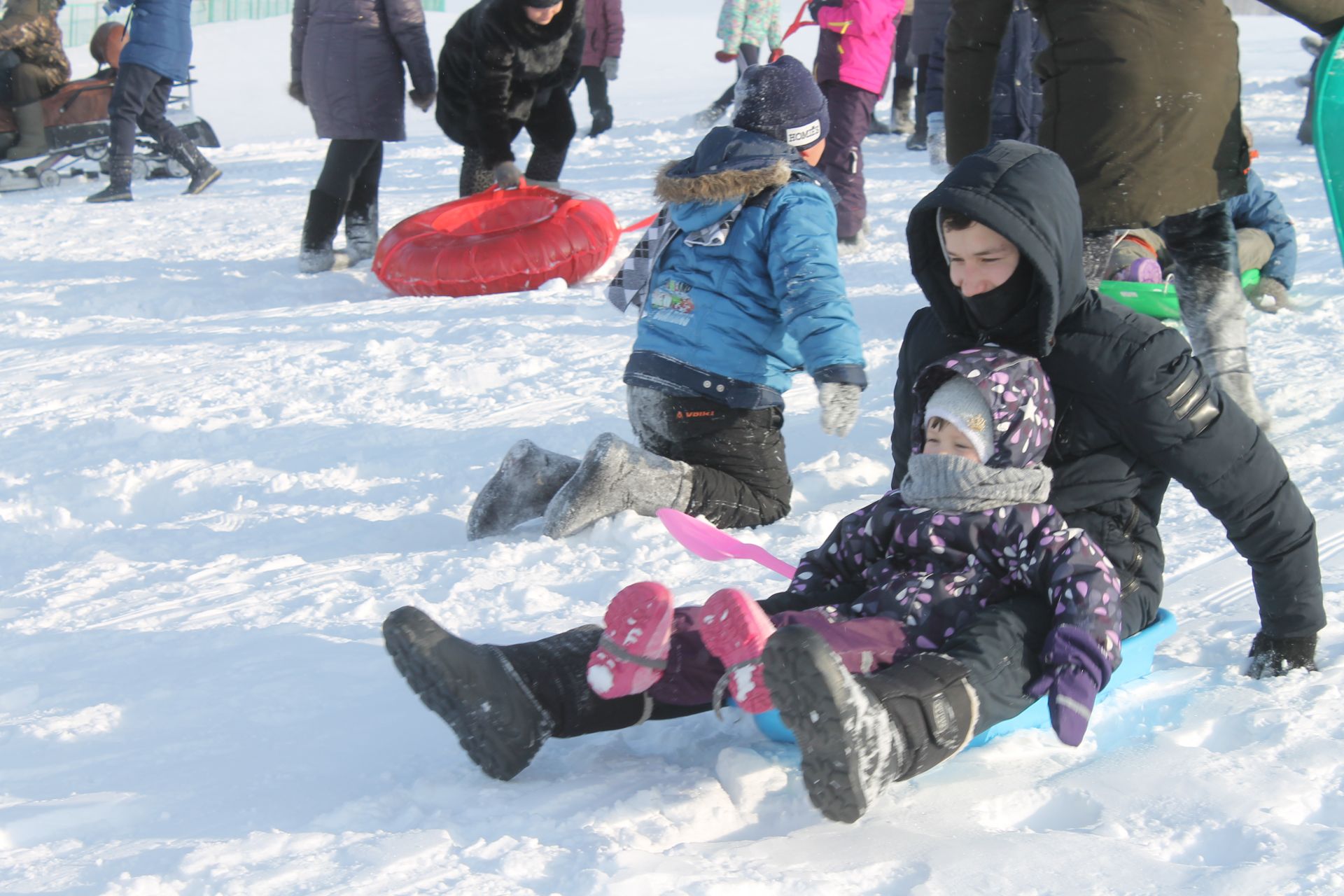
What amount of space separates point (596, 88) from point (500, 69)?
5.26m

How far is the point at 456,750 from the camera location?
1.85 meters

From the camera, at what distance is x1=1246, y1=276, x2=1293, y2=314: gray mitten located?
169 inches

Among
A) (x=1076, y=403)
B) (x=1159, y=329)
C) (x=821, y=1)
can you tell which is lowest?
(x=1076, y=403)

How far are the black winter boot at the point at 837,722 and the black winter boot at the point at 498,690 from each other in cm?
37

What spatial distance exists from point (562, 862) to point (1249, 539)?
1.12 meters

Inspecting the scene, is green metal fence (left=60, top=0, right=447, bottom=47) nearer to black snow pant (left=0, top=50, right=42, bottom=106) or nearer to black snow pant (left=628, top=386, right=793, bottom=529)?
black snow pant (left=0, top=50, right=42, bottom=106)

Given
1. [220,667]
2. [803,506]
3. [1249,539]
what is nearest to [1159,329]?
[1249,539]

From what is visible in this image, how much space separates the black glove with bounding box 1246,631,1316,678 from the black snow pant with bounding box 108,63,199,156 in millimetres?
7026

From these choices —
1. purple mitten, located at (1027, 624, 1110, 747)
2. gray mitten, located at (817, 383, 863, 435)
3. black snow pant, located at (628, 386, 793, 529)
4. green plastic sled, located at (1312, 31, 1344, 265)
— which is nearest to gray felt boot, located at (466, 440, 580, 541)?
black snow pant, located at (628, 386, 793, 529)

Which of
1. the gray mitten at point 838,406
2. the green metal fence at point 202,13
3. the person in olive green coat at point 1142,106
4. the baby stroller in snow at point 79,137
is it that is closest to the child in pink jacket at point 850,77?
the person in olive green coat at point 1142,106

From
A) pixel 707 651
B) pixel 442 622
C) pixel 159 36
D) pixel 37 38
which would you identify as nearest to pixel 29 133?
pixel 37 38

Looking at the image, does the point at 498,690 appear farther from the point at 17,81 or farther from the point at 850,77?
the point at 17,81

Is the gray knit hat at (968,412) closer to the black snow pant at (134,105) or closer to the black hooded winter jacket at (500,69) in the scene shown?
the black hooded winter jacket at (500,69)

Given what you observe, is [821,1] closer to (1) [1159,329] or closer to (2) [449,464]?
(2) [449,464]
